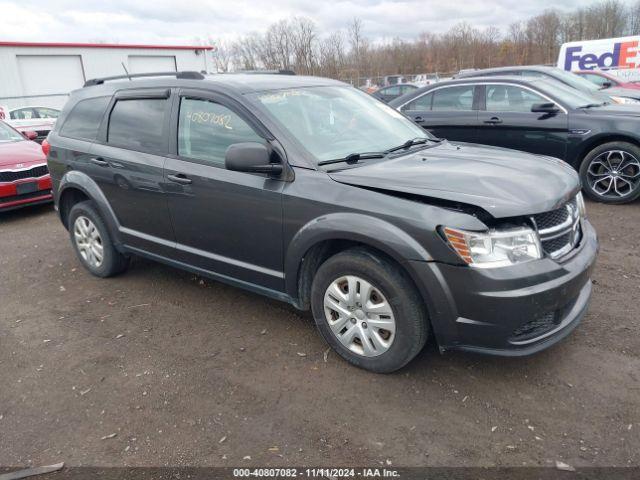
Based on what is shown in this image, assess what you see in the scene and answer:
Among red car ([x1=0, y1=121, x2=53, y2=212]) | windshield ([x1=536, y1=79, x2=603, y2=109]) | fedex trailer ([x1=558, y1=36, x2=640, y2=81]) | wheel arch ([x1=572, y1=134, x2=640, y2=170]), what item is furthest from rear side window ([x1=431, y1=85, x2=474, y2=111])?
fedex trailer ([x1=558, y1=36, x2=640, y2=81])

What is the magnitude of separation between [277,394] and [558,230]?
74.6 inches

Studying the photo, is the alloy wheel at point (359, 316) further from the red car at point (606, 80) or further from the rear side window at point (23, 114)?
the rear side window at point (23, 114)

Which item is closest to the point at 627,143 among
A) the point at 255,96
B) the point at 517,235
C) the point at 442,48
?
the point at 517,235

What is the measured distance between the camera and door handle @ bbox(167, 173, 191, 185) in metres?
3.68

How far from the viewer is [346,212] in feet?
9.69

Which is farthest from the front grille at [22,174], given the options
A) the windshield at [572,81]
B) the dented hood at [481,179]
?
the windshield at [572,81]

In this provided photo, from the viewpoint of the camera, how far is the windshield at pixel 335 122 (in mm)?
3387

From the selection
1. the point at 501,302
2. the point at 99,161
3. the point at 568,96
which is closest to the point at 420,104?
the point at 568,96

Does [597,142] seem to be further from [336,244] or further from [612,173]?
[336,244]

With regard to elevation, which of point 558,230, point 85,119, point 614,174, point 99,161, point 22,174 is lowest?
point 614,174

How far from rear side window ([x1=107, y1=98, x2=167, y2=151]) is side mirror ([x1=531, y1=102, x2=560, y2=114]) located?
16.1ft

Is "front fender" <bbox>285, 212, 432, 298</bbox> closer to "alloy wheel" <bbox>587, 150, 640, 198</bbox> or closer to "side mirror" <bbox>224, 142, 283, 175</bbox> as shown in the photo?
"side mirror" <bbox>224, 142, 283, 175</bbox>

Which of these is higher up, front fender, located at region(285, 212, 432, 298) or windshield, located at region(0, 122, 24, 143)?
windshield, located at region(0, 122, 24, 143)

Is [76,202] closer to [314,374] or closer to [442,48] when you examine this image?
[314,374]
